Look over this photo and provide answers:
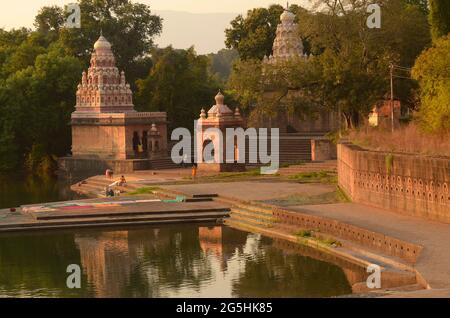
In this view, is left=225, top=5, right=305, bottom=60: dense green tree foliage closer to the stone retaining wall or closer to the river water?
the river water

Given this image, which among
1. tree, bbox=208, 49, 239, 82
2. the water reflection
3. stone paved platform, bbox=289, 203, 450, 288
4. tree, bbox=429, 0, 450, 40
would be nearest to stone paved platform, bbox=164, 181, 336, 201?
stone paved platform, bbox=289, 203, 450, 288

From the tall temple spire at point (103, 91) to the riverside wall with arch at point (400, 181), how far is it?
23779 mm

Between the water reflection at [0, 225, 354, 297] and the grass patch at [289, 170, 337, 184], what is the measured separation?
8803 millimetres

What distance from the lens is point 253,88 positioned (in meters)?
45.5

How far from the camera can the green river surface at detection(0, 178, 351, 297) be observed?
2300 centimetres

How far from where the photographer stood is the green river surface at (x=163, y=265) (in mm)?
23000

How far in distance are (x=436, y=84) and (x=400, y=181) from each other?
5.11 metres

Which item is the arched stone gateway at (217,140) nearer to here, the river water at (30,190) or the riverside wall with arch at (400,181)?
the river water at (30,190)

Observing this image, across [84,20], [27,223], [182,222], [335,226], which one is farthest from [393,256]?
[84,20]

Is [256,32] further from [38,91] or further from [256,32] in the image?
[38,91]

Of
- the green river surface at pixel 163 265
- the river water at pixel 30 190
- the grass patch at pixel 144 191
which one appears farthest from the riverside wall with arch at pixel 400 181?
the river water at pixel 30 190

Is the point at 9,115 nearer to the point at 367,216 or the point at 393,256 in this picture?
the point at 367,216

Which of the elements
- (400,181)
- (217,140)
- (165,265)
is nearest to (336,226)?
(400,181)

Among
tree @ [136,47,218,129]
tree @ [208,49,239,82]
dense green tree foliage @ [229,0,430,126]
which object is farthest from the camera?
tree @ [208,49,239,82]
